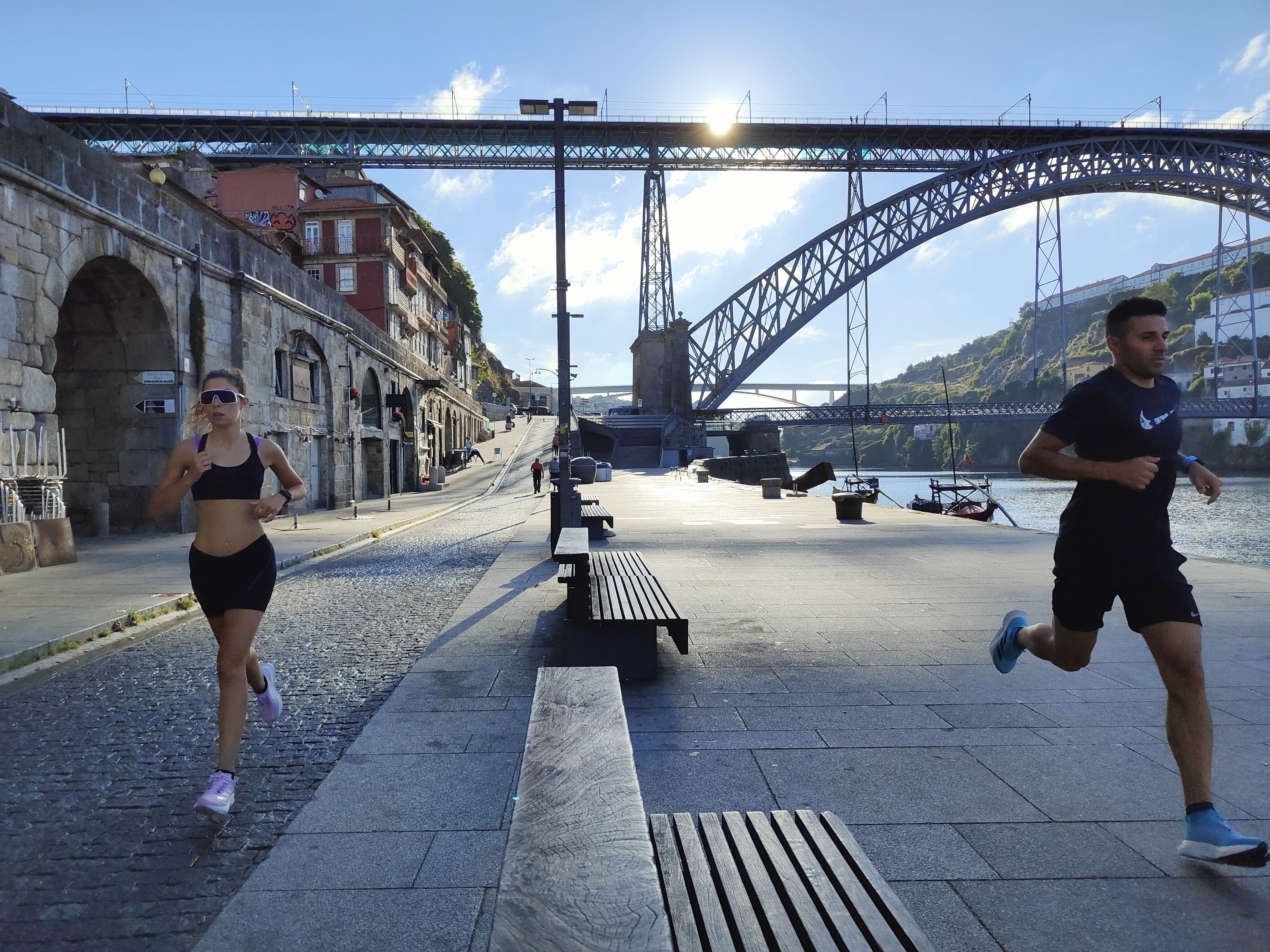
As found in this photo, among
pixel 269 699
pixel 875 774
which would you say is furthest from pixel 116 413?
pixel 875 774

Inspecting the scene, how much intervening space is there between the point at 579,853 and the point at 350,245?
50.3m

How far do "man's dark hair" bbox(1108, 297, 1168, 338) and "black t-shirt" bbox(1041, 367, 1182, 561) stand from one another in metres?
0.16

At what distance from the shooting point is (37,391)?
11.2 metres

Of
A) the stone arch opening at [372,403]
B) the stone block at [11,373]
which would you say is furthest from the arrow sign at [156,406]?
the stone arch opening at [372,403]

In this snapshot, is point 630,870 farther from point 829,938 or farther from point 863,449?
point 863,449

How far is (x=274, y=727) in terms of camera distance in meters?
4.47

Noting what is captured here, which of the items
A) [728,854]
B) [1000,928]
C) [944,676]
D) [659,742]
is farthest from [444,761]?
[944,676]

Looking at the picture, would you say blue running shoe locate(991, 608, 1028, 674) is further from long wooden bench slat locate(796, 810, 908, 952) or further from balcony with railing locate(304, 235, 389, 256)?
balcony with railing locate(304, 235, 389, 256)

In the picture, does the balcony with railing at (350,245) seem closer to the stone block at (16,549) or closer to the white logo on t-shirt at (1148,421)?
the stone block at (16,549)

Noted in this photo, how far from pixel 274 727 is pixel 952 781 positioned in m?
3.41

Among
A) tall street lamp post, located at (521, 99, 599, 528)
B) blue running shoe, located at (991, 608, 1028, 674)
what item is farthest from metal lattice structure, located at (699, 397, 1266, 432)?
blue running shoe, located at (991, 608, 1028, 674)

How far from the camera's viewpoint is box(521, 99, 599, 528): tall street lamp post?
11977 mm

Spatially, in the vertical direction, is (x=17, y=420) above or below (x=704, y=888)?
above

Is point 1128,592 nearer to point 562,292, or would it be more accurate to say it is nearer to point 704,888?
point 704,888
